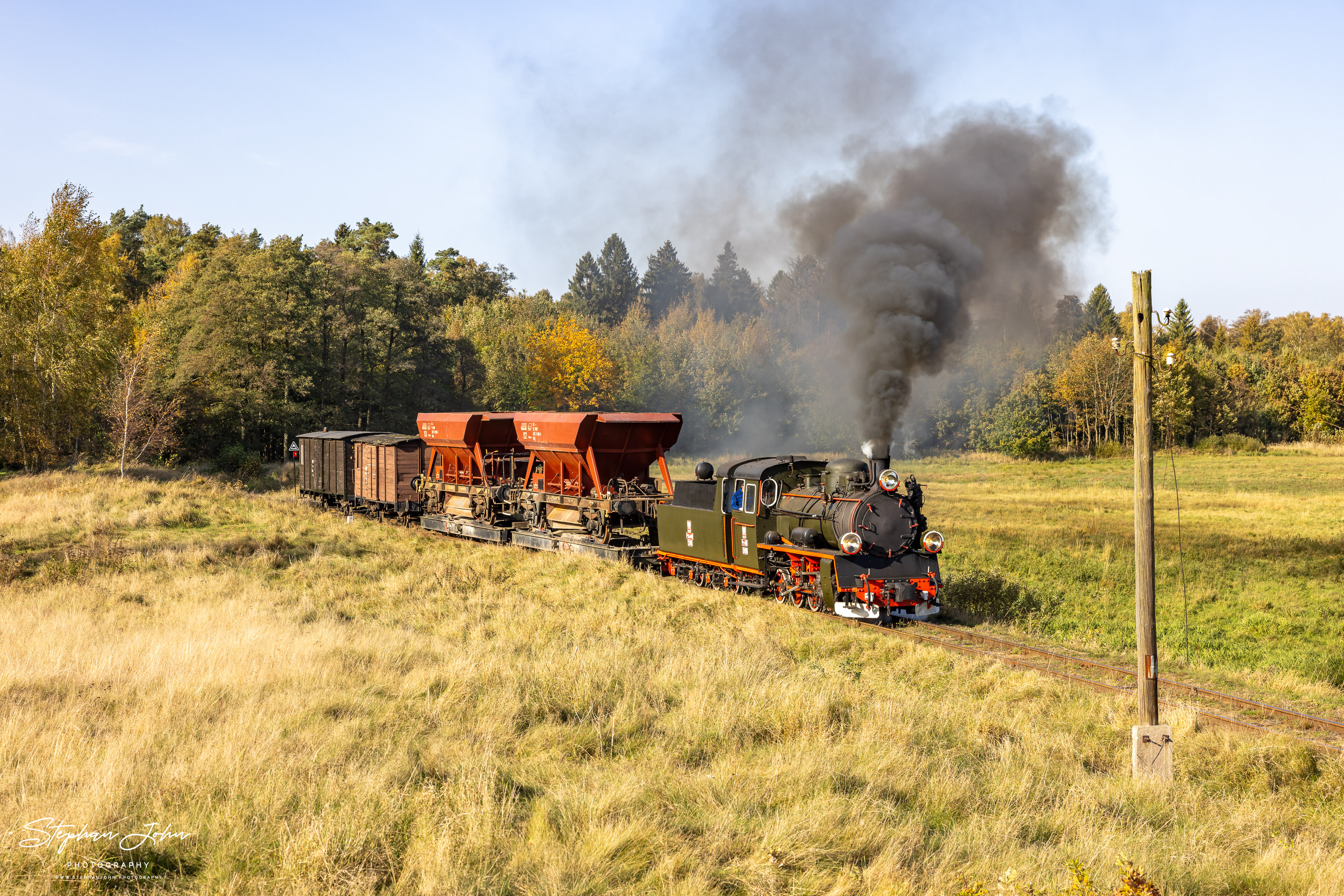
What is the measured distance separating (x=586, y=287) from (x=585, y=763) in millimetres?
Result: 104230

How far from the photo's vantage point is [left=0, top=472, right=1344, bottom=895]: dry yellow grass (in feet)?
17.2

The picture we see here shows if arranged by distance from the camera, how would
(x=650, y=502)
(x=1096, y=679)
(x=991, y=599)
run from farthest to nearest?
(x=650, y=502) → (x=991, y=599) → (x=1096, y=679)

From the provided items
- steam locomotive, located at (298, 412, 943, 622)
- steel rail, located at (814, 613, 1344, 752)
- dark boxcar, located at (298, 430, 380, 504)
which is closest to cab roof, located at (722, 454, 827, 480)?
steam locomotive, located at (298, 412, 943, 622)

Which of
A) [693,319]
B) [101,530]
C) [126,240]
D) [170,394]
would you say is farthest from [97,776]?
[693,319]

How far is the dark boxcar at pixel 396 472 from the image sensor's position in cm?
2741

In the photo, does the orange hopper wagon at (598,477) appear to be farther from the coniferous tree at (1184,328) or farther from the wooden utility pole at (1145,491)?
the coniferous tree at (1184,328)

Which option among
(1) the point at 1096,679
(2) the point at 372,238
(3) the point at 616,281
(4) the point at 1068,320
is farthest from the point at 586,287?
(1) the point at 1096,679

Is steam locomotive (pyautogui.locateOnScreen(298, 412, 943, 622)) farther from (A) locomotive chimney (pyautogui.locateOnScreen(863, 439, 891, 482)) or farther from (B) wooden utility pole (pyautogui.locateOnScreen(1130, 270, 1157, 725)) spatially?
(B) wooden utility pole (pyautogui.locateOnScreen(1130, 270, 1157, 725))

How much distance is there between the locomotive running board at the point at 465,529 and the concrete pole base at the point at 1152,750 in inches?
689

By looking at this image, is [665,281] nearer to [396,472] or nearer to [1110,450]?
[1110,450]

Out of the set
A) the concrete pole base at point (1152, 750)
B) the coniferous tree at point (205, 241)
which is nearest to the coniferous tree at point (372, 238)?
the coniferous tree at point (205, 241)

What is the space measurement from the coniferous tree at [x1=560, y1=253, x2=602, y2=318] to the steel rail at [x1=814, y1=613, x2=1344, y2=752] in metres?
89.2

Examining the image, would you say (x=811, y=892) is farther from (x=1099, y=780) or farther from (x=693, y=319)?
(x=693, y=319)

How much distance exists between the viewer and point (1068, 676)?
11305mm
